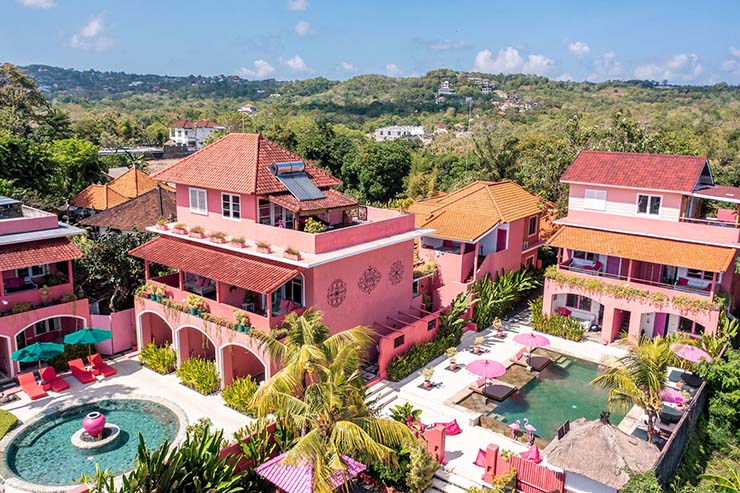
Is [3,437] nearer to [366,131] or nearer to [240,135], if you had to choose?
[240,135]

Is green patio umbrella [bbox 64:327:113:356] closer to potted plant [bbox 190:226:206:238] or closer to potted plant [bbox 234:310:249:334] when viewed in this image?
potted plant [bbox 190:226:206:238]

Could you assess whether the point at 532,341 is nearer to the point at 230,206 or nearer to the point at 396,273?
the point at 396,273

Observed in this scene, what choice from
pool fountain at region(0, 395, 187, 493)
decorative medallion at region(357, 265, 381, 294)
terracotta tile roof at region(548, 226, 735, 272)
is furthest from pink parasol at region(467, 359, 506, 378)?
pool fountain at region(0, 395, 187, 493)

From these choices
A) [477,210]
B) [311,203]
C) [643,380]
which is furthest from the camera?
[477,210]

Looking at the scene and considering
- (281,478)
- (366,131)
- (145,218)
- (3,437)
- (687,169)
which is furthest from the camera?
(366,131)

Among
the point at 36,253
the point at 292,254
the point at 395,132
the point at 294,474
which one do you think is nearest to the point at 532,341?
the point at 292,254

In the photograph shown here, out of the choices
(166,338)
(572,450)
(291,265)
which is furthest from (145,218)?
(572,450)
